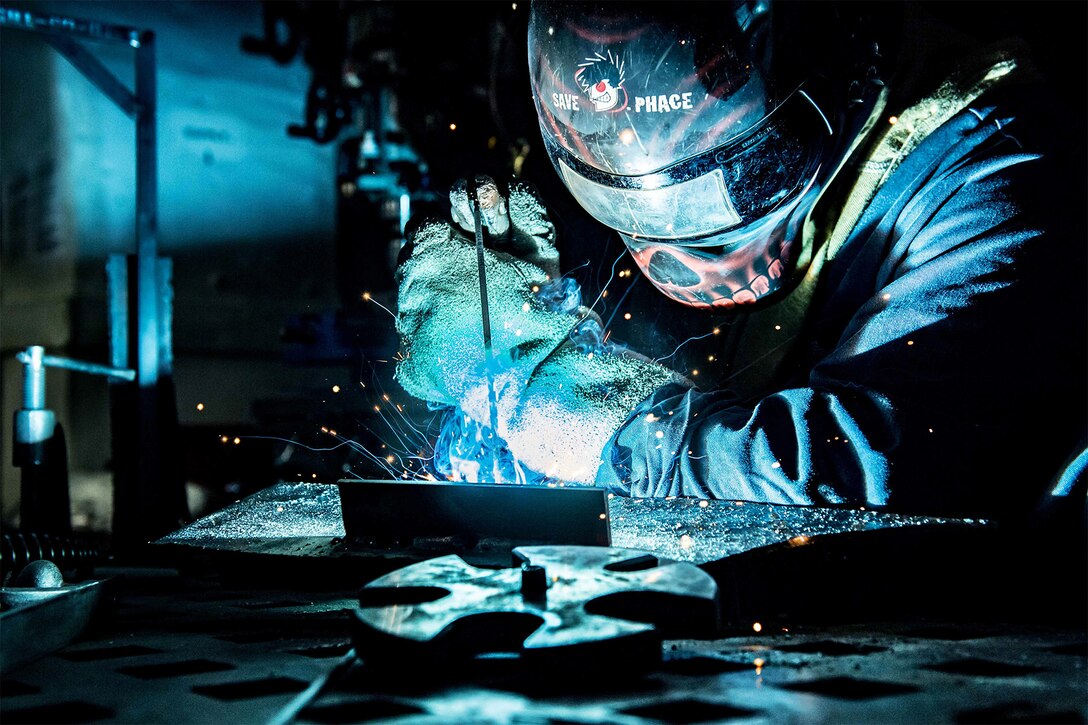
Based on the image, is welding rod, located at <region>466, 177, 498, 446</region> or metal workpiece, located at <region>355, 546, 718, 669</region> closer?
metal workpiece, located at <region>355, 546, 718, 669</region>

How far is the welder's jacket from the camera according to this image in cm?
131

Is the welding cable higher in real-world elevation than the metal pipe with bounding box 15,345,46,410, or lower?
lower

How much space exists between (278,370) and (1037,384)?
4.36 metres

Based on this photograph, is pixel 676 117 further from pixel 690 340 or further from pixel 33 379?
pixel 33 379

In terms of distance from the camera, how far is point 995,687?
30.3 inches

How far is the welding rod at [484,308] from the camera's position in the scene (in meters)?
1.56

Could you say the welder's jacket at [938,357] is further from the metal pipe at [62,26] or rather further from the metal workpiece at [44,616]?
the metal pipe at [62,26]

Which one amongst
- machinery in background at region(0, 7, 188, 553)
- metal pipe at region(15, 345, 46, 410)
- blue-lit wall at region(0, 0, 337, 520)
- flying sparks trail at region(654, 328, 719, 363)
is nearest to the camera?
flying sparks trail at region(654, 328, 719, 363)

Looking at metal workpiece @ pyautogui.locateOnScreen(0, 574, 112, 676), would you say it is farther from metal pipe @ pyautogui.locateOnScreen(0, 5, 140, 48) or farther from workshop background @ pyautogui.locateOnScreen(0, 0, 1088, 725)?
metal pipe @ pyautogui.locateOnScreen(0, 5, 140, 48)

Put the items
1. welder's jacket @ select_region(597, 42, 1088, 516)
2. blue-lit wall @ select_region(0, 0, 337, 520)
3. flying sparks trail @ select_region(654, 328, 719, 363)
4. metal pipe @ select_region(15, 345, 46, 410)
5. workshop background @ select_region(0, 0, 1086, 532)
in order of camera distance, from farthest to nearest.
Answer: blue-lit wall @ select_region(0, 0, 337, 520)
workshop background @ select_region(0, 0, 1086, 532)
metal pipe @ select_region(15, 345, 46, 410)
flying sparks trail @ select_region(654, 328, 719, 363)
welder's jacket @ select_region(597, 42, 1088, 516)

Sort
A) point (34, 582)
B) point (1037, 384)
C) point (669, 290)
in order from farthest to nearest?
point (669, 290) < point (1037, 384) < point (34, 582)

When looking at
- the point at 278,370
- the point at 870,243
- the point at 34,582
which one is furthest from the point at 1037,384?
the point at 278,370

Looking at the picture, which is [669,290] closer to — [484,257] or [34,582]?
[484,257]

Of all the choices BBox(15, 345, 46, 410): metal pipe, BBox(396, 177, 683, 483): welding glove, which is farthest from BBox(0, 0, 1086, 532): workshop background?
BBox(15, 345, 46, 410): metal pipe
